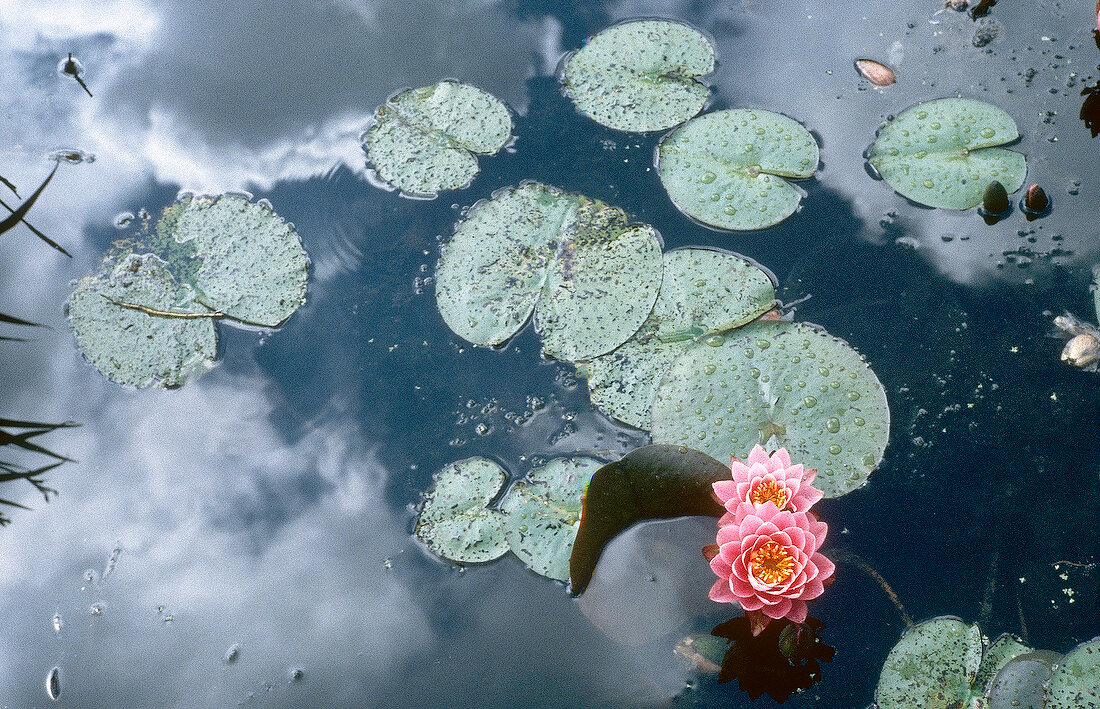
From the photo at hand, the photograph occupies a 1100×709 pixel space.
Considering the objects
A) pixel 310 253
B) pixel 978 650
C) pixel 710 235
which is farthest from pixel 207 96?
pixel 978 650

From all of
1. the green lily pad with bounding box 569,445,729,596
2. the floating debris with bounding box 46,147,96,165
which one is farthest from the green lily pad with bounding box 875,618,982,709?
the floating debris with bounding box 46,147,96,165

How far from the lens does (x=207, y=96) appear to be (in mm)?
3168

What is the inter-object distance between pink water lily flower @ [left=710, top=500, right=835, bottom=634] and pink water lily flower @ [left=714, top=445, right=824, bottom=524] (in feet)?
0.10

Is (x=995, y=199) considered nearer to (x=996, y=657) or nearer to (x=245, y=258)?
(x=996, y=657)

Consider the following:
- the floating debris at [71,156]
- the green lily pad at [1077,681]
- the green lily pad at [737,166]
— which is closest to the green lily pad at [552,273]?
the green lily pad at [737,166]

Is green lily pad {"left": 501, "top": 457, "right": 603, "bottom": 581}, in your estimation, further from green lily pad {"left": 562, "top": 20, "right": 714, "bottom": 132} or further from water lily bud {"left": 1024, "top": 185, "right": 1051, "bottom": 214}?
water lily bud {"left": 1024, "top": 185, "right": 1051, "bottom": 214}

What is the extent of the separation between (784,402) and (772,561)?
20.7 inches

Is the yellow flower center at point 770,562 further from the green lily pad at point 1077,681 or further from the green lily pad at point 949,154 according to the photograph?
the green lily pad at point 949,154

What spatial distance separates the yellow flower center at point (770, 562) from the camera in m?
1.74

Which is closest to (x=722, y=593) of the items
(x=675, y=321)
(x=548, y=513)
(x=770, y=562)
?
(x=770, y=562)

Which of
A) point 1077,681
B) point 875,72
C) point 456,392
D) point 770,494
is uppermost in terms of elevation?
point 875,72

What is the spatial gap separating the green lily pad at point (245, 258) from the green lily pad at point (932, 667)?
2170mm

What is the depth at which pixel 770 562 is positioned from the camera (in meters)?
1.75

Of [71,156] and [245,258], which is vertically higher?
[71,156]
